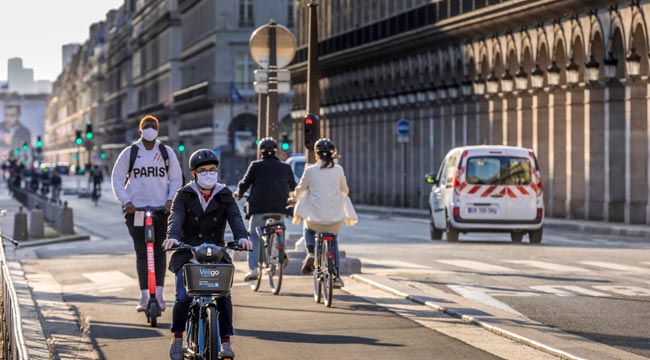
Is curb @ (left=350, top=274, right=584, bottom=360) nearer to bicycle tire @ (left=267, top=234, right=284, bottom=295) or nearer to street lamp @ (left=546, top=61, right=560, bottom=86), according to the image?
bicycle tire @ (left=267, top=234, right=284, bottom=295)

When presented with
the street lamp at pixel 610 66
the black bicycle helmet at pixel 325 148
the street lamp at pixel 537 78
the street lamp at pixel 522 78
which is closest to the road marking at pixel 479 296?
the black bicycle helmet at pixel 325 148

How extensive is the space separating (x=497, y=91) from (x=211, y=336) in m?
51.4

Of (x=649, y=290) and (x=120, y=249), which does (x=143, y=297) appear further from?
(x=120, y=249)

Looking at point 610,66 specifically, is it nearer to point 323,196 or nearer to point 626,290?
point 626,290

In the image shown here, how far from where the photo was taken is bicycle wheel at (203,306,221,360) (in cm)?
1081

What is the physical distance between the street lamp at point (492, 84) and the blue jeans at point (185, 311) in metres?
48.9

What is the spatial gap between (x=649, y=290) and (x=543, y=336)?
5.50 meters

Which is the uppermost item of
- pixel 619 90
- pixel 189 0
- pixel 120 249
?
pixel 189 0

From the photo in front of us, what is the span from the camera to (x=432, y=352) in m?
13.7

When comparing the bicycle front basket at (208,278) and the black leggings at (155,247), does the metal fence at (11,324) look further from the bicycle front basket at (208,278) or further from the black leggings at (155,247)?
the black leggings at (155,247)

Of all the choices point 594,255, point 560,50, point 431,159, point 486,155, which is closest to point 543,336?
point 594,255

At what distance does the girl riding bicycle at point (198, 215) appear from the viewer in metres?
11.9

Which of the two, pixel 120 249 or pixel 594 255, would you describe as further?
pixel 120 249

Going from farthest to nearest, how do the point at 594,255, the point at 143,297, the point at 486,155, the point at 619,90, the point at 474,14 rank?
the point at 474,14, the point at 619,90, the point at 486,155, the point at 594,255, the point at 143,297
